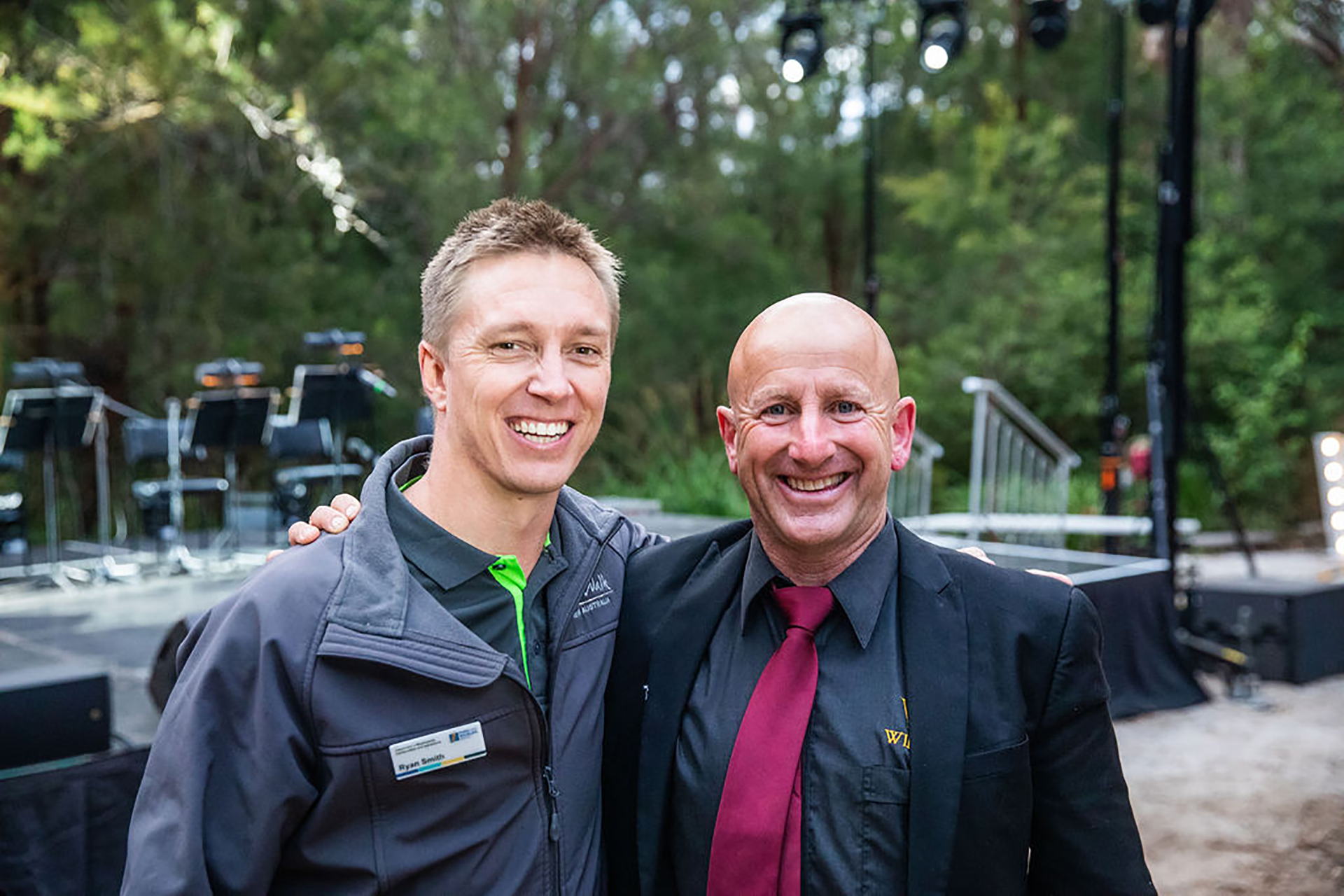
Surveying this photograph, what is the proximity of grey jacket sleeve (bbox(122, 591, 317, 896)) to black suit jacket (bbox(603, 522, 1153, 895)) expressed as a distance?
49 centimetres

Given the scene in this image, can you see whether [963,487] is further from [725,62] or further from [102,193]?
[102,193]

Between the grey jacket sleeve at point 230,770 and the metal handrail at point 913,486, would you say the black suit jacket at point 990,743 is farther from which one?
the metal handrail at point 913,486

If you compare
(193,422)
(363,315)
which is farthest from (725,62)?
(193,422)

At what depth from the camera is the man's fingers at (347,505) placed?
5.91 feet

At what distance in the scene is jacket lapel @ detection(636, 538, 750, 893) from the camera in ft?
5.42

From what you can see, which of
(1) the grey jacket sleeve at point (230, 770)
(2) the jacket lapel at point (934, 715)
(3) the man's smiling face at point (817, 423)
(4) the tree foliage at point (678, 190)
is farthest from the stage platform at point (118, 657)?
(4) the tree foliage at point (678, 190)

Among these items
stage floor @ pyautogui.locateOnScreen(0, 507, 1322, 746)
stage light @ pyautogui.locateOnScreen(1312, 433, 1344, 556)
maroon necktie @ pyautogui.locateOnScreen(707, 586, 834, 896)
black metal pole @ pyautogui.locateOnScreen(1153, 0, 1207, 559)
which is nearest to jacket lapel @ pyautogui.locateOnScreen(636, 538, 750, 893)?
maroon necktie @ pyautogui.locateOnScreen(707, 586, 834, 896)

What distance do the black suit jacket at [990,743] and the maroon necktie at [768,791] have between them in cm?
5

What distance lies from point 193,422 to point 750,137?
33.2ft

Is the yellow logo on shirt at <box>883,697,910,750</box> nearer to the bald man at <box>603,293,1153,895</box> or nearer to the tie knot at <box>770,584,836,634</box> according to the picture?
the bald man at <box>603,293,1153,895</box>

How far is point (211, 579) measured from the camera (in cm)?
786

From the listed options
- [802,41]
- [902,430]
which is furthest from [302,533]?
[802,41]

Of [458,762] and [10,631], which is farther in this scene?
[10,631]

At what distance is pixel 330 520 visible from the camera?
1.76 meters
